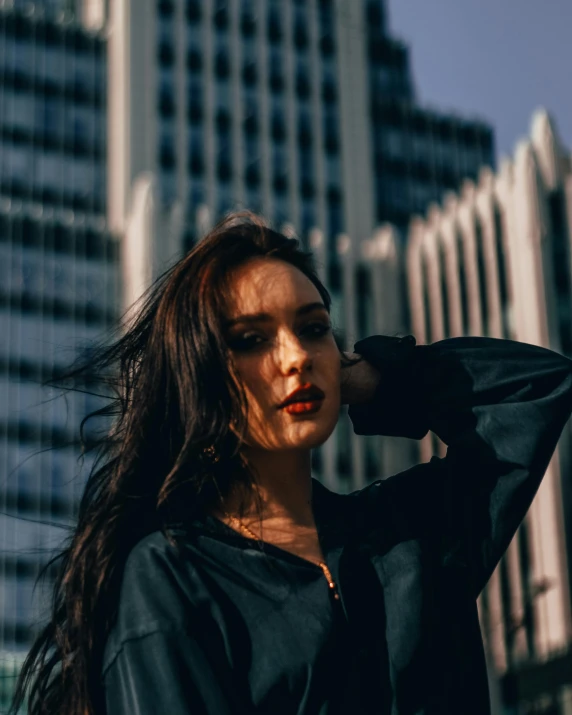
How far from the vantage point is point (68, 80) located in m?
96.5

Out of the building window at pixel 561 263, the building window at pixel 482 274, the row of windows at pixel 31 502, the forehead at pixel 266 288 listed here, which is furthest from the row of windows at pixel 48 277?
the forehead at pixel 266 288

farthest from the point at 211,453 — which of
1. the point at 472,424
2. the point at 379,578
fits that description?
the point at 472,424

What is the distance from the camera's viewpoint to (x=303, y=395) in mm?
4645

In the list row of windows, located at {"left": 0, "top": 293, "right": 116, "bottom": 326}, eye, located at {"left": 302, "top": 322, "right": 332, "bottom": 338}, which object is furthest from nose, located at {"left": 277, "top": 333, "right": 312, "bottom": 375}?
row of windows, located at {"left": 0, "top": 293, "right": 116, "bottom": 326}

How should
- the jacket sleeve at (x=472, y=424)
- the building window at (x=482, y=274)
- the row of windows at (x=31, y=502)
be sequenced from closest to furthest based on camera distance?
the jacket sleeve at (x=472, y=424)
the building window at (x=482, y=274)
the row of windows at (x=31, y=502)

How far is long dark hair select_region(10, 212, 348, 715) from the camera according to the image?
4453 millimetres

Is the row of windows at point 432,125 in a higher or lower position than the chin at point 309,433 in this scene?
higher

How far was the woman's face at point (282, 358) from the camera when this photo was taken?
4.64m

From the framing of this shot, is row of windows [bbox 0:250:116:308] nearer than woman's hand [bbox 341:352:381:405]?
No

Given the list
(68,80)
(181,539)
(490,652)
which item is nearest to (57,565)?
(181,539)

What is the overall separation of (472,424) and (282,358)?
0.66 metres

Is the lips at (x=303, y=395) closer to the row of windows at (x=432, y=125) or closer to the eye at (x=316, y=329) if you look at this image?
the eye at (x=316, y=329)

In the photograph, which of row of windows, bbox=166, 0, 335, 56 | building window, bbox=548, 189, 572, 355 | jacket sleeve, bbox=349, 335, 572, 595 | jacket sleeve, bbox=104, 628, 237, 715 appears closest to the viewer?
jacket sleeve, bbox=104, 628, 237, 715

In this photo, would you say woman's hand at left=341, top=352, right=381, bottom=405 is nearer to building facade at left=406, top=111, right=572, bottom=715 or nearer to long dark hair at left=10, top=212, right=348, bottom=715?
long dark hair at left=10, top=212, right=348, bottom=715
